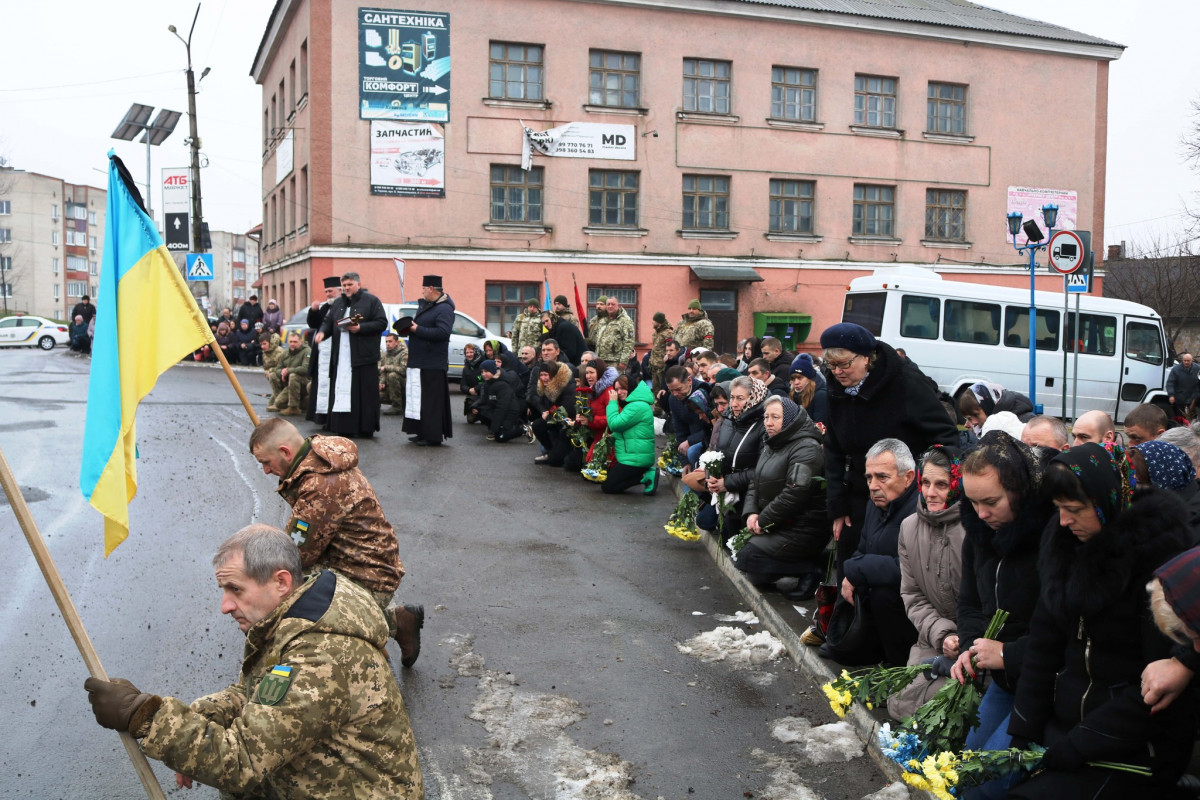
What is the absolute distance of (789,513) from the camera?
25.3 feet

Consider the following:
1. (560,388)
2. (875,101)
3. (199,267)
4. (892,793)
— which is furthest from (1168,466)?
(875,101)

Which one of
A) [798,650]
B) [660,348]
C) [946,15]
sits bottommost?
[798,650]

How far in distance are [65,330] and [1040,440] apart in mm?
54130

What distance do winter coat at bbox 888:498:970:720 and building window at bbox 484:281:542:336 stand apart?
26203mm

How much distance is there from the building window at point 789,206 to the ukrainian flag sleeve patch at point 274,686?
104 feet

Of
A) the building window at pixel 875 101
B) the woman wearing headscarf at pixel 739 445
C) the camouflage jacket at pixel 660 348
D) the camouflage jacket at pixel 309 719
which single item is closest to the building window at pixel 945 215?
the building window at pixel 875 101

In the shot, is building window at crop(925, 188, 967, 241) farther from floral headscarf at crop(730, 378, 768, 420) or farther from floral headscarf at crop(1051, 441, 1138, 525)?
floral headscarf at crop(1051, 441, 1138, 525)

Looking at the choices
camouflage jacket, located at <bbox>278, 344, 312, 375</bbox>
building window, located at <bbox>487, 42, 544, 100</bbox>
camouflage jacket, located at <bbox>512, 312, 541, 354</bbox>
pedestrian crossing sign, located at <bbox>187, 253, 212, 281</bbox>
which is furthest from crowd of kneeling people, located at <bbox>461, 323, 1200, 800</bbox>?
building window, located at <bbox>487, 42, 544, 100</bbox>

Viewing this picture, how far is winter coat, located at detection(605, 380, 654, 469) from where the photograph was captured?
11.9 meters

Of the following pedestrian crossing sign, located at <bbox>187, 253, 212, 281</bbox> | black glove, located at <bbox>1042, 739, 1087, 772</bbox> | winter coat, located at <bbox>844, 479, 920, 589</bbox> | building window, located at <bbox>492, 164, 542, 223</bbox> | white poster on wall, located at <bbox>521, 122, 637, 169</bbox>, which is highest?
white poster on wall, located at <bbox>521, 122, 637, 169</bbox>

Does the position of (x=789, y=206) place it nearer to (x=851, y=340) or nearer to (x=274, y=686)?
(x=851, y=340)

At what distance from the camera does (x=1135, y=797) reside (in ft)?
12.0

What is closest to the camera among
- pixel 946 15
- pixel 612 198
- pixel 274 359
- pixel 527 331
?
pixel 274 359

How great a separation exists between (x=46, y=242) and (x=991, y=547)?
105 meters
